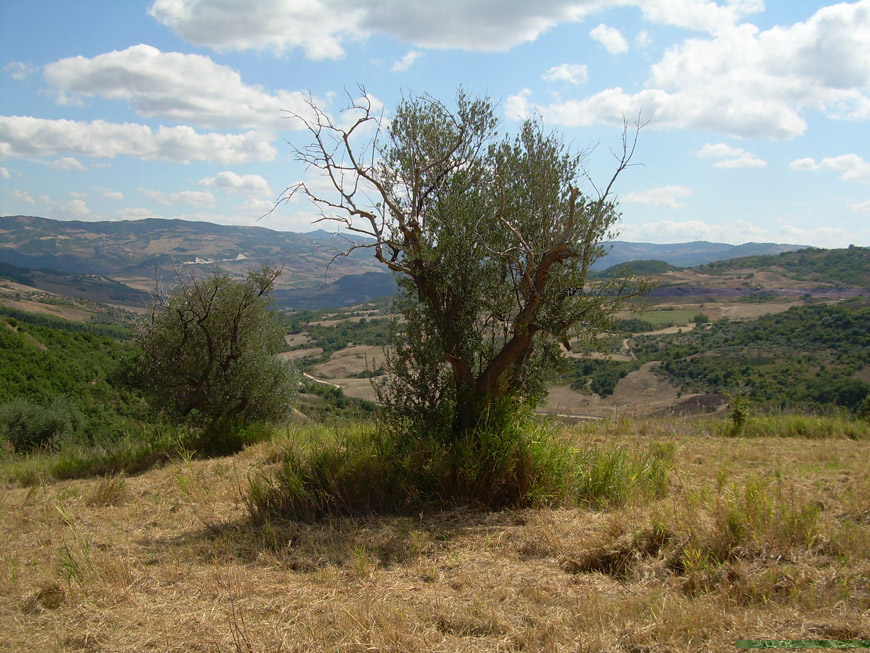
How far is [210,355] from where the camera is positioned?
36.6 ft

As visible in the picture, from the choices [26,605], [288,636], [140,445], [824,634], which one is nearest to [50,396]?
[140,445]

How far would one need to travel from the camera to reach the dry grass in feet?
11.1

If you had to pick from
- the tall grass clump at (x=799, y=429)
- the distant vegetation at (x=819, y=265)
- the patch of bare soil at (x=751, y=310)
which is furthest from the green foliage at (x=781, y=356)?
the distant vegetation at (x=819, y=265)

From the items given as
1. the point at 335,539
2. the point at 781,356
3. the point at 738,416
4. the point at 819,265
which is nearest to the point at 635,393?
the point at 781,356

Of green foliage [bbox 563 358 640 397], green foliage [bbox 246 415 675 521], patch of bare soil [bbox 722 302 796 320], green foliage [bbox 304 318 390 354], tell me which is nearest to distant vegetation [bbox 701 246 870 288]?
patch of bare soil [bbox 722 302 796 320]

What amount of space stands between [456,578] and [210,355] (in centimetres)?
833

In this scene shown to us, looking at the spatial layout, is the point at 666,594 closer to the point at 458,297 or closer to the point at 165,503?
the point at 458,297

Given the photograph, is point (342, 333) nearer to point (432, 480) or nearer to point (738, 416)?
point (738, 416)

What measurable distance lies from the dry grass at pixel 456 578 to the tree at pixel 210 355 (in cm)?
493

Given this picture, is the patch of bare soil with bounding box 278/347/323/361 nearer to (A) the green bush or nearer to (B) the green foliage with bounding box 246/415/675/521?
(A) the green bush

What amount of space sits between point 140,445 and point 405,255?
795cm

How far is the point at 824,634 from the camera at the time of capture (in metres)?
3.14

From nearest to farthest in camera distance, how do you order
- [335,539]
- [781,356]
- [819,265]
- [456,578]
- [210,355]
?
1. [456,578]
2. [335,539]
3. [210,355]
4. [781,356]
5. [819,265]

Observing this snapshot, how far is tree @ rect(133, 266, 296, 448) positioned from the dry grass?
16.2 ft
